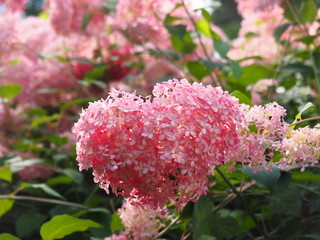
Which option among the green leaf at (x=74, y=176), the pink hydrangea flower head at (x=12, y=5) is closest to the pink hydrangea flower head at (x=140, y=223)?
the green leaf at (x=74, y=176)

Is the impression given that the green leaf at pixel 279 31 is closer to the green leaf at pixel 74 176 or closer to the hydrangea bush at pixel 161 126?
the hydrangea bush at pixel 161 126

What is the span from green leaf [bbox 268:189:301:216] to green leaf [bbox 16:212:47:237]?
0.67m

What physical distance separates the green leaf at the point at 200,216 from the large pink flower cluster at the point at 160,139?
22cm

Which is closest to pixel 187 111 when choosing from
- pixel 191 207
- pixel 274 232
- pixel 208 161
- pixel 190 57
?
pixel 208 161

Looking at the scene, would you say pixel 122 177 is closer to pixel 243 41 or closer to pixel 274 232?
pixel 274 232

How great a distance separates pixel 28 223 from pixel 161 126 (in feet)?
2.84

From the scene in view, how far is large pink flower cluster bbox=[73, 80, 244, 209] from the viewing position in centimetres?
65

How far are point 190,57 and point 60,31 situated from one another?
1.55 feet

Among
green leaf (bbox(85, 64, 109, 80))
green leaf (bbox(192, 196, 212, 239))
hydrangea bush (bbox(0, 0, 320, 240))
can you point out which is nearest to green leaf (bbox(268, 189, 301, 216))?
hydrangea bush (bbox(0, 0, 320, 240))

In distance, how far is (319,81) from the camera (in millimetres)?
1449

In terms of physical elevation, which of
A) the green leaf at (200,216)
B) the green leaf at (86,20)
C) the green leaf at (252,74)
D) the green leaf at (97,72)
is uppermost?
the green leaf at (86,20)

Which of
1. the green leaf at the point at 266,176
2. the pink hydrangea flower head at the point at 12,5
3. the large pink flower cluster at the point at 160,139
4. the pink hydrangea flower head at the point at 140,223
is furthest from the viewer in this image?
the pink hydrangea flower head at the point at 12,5

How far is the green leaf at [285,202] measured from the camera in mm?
1022

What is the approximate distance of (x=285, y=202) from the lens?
1032mm
